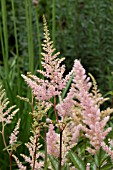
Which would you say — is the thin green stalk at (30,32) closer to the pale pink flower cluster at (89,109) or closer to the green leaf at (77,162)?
the green leaf at (77,162)

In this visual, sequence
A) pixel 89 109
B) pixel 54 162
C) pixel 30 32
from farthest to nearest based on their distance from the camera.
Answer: pixel 30 32 → pixel 54 162 → pixel 89 109

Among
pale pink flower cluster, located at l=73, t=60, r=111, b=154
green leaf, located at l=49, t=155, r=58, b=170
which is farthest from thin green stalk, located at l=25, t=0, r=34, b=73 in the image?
pale pink flower cluster, located at l=73, t=60, r=111, b=154

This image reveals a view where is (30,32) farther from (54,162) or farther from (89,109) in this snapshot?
(89,109)

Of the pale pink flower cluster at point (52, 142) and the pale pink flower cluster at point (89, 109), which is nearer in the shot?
the pale pink flower cluster at point (89, 109)

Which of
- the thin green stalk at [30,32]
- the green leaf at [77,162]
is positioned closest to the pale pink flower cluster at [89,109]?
the green leaf at [77,162]

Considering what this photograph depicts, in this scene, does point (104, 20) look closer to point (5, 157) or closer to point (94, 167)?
point (5, 157)

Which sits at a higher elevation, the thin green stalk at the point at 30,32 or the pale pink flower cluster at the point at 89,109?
the thin green stalk at the point at 30,32

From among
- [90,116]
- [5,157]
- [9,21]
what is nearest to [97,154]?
[90,116]

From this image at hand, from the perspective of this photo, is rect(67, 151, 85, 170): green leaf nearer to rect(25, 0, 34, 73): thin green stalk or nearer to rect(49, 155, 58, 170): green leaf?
rect(49, 155, 58, 170): green leaf

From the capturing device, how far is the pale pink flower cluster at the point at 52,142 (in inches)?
77.9

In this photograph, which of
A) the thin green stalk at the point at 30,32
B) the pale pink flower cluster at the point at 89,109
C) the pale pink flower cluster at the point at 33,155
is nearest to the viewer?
the pale pink flower cluster at the point at 89,109

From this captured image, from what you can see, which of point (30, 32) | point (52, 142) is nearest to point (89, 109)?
point (52, 142)

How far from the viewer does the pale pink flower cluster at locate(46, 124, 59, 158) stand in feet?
6.49

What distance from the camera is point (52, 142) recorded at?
2.01 meters
